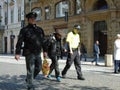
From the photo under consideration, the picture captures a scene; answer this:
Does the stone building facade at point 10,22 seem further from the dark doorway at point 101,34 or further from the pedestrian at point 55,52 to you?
the pedestrian at point 55,52

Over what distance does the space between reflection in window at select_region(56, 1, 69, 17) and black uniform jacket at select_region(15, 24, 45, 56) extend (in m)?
31.5

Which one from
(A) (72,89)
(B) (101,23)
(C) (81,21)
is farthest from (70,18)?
(A) (72,89)

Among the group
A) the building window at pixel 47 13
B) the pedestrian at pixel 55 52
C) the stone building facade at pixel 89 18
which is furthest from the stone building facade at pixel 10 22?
the pedestrian at pixel 55 52

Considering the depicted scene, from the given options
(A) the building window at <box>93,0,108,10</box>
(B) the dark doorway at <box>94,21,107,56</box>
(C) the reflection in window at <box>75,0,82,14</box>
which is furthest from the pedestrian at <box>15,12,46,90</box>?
(C) the reflection in window at <box>75,0,82,14</box>

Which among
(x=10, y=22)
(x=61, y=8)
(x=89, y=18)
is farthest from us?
(x=10, y=22)

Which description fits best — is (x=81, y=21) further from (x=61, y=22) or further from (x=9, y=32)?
(x=9, y=32)

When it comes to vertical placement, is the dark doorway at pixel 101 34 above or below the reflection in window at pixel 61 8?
below

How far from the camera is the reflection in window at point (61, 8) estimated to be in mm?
40781

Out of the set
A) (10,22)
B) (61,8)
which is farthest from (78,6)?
(10,22)

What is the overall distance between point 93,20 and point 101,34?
1.64 meters

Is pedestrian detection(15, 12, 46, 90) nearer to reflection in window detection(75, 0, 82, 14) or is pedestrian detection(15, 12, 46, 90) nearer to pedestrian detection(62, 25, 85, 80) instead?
pedestrian detection(62, 25, 85, 80)

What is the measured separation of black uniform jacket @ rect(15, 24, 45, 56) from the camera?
916 cm

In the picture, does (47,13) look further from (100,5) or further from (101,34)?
(101,34)

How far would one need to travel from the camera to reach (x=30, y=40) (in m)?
9.16
